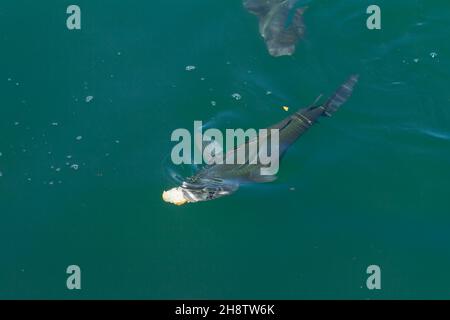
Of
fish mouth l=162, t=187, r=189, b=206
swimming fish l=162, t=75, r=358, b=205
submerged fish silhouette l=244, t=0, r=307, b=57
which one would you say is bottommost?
fish mouth l=162, t=187, r=189, b=206

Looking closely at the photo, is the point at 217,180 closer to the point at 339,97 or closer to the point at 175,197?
the point at 175,197

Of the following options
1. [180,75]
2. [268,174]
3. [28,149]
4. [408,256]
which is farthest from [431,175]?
[28,149]

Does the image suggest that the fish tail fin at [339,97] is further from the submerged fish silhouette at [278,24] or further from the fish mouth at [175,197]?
the fish mouth at [175,197]

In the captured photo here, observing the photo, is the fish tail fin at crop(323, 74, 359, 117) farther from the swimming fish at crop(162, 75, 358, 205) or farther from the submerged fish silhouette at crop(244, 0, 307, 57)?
the submerged fish silhouette at crop(244, 0, 307, 57)

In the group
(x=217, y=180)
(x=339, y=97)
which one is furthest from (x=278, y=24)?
(x=217, y=180)

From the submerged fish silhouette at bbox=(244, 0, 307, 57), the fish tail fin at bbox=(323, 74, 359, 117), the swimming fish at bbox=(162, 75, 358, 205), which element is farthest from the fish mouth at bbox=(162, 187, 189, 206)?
the submerged fish silhouette at bbox=(244, 0, 307, 57)
